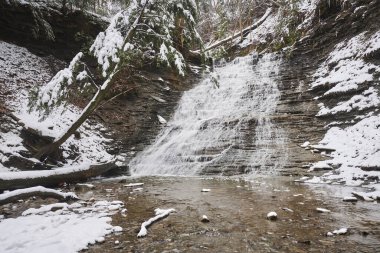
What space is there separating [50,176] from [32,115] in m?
3.58

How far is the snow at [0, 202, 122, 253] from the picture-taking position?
3246mm

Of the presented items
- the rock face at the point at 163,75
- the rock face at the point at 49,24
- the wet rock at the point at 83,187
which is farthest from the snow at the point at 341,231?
the rock face at the point at 49,24

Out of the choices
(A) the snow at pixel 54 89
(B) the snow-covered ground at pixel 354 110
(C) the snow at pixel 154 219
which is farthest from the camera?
(A) the snow at pixel 54 89

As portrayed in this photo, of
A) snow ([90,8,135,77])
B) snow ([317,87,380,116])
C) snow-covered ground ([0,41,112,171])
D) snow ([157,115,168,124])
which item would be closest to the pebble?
snow ([317,87,380,116])

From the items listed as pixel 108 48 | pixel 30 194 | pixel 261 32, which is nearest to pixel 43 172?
pixel 30 194

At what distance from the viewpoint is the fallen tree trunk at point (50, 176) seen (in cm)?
611

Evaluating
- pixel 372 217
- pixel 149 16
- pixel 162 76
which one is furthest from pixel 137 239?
pixel 162 76

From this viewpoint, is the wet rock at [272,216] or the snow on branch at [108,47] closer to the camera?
the wet rock at [272,216]

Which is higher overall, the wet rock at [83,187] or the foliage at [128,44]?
the foliage at [128,44]

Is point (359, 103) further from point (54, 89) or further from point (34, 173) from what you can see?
point (34, 173)

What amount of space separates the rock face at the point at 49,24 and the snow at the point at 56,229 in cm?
934

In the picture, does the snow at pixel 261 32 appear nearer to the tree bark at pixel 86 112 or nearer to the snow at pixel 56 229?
the tree bark at pixel 86 112

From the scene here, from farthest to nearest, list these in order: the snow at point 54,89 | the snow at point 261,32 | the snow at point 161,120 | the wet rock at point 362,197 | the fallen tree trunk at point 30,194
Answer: the snow at point 261,32 → the snow at point 161,120 → the snow at point 54,89 → the wet rock at point 362,197 → the fallen tree trunk at point 30,194

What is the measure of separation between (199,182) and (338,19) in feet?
37.4
